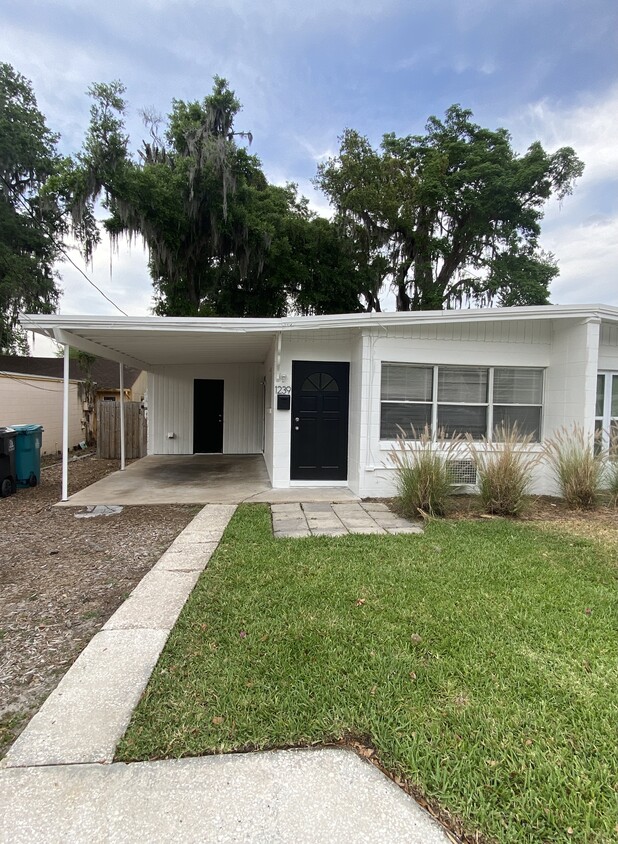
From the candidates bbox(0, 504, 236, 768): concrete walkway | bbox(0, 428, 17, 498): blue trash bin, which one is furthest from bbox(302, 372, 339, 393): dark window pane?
bbox(0, 428, 17, 498): blue trash bin

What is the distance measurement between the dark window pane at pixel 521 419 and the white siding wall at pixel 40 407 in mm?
10358

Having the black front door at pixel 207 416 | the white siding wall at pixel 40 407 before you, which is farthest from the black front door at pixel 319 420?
the white siding wall at pixel 40 407

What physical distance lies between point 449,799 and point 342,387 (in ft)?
20.5

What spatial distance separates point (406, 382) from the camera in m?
7.14

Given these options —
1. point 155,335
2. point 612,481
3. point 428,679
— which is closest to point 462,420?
point 612,481

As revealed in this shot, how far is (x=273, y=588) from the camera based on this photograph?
3457 mm

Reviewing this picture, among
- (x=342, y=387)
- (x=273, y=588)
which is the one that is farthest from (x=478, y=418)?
(x=273, y=588)

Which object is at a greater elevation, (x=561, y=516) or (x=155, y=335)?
(x=155, y=335)

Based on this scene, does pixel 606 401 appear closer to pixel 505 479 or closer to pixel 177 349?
pixel 505 479

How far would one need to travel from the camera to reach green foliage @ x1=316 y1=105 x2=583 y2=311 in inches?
635

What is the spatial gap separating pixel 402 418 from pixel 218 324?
3.18m

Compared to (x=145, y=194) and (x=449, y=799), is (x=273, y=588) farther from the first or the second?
(x=145, y=194)

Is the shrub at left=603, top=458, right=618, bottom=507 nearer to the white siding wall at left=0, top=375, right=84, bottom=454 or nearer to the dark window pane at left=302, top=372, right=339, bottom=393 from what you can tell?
the dark window pane at left=302, top=372, right=339, bottom=393

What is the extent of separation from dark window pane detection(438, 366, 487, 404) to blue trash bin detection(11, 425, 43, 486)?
6902 mm
